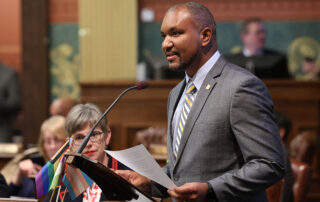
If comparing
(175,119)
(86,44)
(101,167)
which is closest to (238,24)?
(86,44)

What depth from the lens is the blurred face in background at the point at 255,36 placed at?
724 cm

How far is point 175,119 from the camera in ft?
7.55

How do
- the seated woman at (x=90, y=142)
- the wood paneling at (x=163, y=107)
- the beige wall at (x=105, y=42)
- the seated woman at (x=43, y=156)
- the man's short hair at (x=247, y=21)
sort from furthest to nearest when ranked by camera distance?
the beige wall at (x=105, y=42)
the man's short hair at (x=247, y=21)
the wood paneling at (x=163, y=107)
the seated woman at (x=43, y=156)
the seated woman at (x=90, y=142)

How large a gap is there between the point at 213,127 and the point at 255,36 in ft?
17.7

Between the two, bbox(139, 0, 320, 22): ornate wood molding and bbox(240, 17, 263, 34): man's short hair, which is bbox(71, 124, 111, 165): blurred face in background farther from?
bbox(139, 0, 320, 22): ornate wood molding

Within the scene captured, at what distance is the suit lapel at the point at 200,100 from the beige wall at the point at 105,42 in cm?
577

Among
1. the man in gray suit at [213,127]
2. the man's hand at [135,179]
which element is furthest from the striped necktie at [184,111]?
the man's hand at [135,179]

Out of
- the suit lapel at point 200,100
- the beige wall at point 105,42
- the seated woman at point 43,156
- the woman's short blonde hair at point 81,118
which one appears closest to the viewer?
the suit lapel at point 200,100

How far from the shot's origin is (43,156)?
13.1ft

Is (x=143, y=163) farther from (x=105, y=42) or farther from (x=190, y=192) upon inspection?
(x=105, y=42)

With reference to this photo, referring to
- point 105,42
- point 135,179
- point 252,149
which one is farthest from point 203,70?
point 105,42

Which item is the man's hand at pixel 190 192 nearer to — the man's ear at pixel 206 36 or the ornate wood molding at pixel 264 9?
the man's ear at pixel 206 36

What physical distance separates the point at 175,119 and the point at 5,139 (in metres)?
5.82

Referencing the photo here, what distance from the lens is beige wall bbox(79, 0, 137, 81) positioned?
26.0ft
